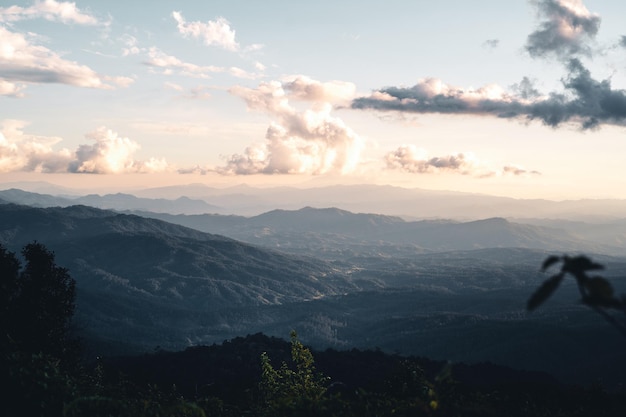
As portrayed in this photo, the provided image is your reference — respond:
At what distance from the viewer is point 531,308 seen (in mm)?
7770

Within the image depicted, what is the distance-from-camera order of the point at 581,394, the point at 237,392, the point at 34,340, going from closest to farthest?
the point at 581,394, the point at 34,340, the point at 237,392

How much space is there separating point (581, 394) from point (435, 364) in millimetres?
124724

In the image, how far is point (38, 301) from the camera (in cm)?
5531

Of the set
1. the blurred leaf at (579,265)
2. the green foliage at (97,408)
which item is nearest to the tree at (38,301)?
the green foliage at (97,408)

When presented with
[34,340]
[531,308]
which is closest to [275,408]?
[531,308]

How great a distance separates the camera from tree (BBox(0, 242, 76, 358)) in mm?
51644

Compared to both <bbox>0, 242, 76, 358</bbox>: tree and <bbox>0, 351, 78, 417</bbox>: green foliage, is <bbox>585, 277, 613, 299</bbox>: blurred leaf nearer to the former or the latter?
<bbox>0, 351, 78, 417</bbox>: green foliage

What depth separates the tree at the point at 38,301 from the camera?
5164cm

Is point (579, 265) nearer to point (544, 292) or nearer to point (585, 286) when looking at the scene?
point (585, 286)

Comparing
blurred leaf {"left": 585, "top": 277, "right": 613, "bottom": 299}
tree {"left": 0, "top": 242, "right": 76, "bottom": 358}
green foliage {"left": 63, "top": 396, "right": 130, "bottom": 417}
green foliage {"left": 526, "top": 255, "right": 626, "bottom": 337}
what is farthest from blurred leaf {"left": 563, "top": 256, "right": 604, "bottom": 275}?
tree {"left": 0, "top": 242, "right": 76, "bottom": 358}

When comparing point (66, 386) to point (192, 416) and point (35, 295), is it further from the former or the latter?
point (35, 295)

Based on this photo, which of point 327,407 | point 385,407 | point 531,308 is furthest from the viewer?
point 385,407

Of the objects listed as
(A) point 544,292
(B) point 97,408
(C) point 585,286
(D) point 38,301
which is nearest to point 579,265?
(C) point 585,286

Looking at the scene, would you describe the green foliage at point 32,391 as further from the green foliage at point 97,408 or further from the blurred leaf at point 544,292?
the blurred leaf at point 544,292
